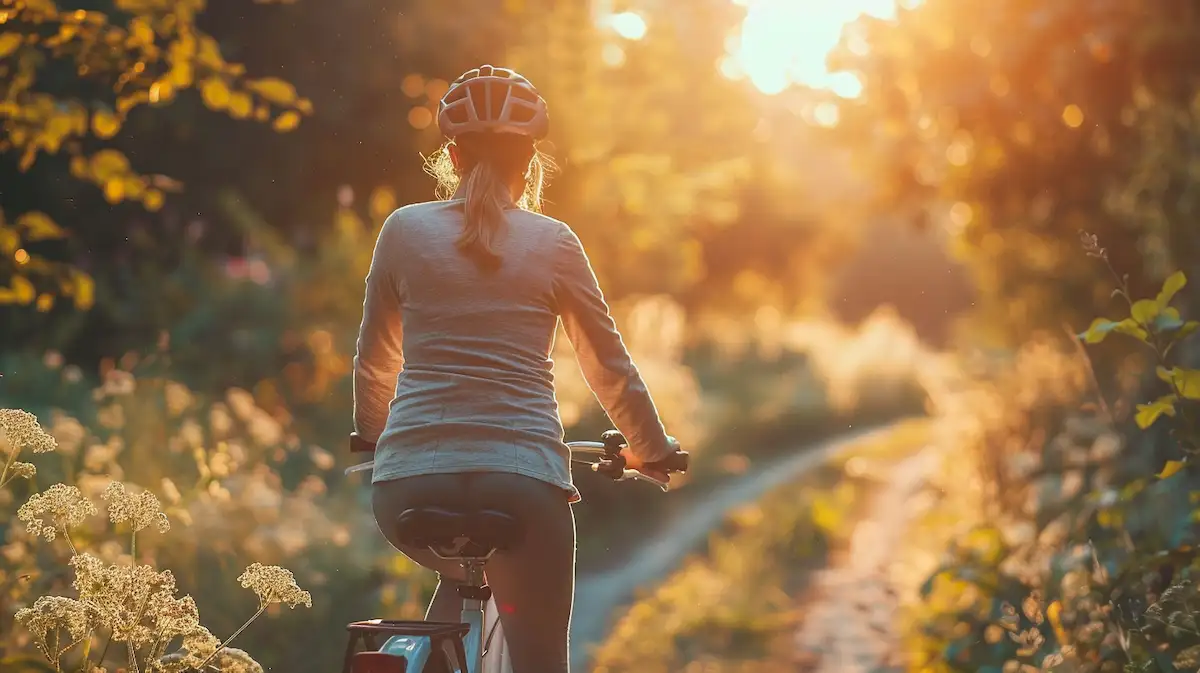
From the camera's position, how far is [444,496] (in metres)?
3.18

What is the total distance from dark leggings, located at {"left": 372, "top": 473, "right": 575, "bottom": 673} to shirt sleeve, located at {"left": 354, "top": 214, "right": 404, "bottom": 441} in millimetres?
391

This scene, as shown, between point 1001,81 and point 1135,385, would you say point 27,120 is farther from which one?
point 1001,81

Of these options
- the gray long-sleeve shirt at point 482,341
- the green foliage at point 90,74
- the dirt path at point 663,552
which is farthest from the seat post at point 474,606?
the dirt path at point 663,552

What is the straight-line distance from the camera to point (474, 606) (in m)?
3.39

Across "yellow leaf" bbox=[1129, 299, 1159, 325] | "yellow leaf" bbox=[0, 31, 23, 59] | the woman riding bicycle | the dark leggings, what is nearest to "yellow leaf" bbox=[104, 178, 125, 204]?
"yellow leaf" bbox=[0, 31, 23, 59]

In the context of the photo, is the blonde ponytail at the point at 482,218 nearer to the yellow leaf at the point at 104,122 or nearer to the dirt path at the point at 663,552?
the yellow leaf at the point at 104,122

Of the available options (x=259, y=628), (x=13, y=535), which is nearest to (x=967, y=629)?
(x=259, y=628)

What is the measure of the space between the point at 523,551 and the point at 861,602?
516cm

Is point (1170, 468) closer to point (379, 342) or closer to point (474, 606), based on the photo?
point (474, 606)

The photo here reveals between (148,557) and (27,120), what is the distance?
1.83 m

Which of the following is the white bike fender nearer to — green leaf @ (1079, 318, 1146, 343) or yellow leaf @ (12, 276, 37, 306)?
green leaf @ (1079, 318, 1146, 343)

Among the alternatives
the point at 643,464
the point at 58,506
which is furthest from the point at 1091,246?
the point at 58,506

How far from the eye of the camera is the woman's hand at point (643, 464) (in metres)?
3.62

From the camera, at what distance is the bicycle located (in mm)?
2894
